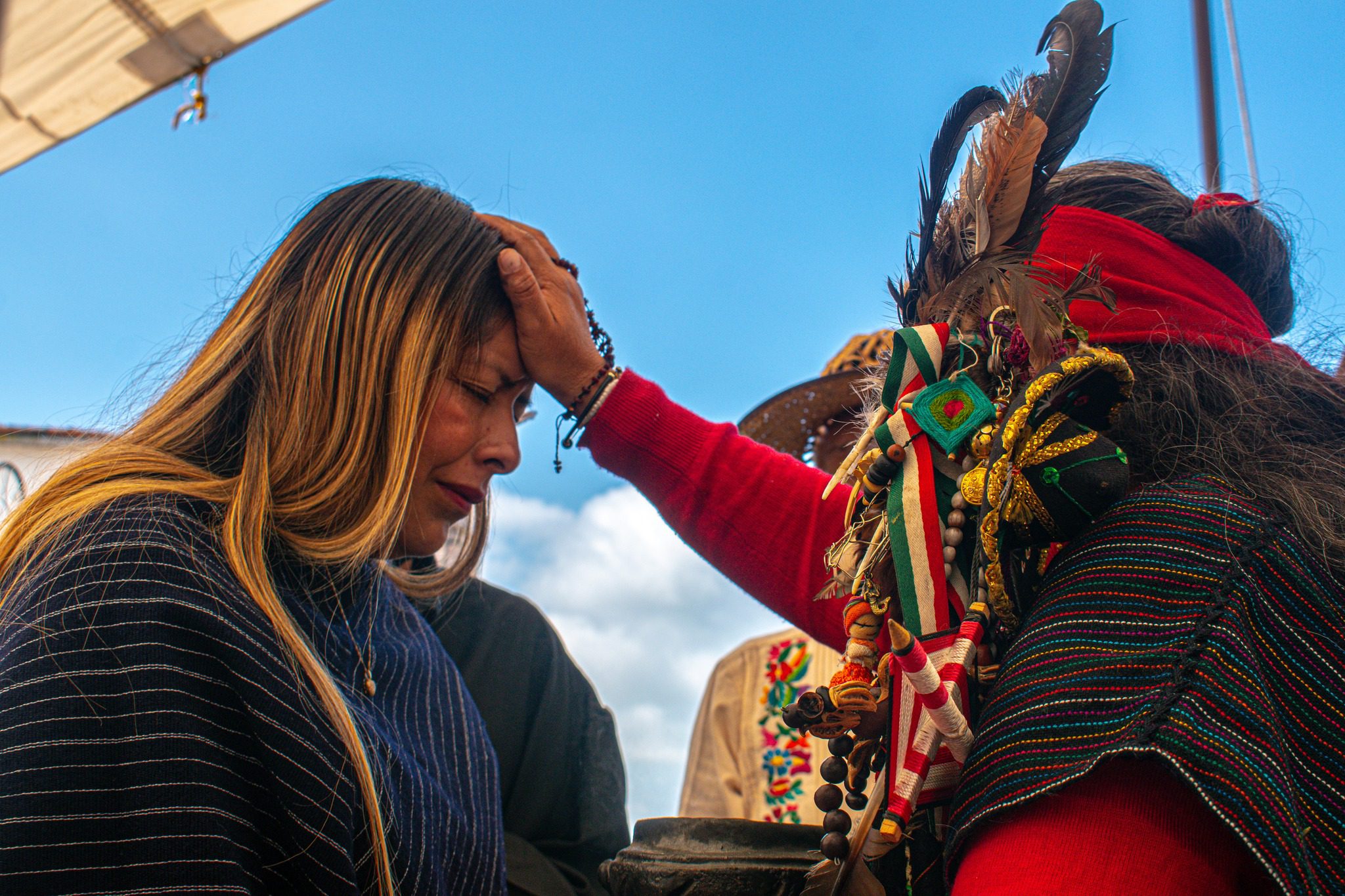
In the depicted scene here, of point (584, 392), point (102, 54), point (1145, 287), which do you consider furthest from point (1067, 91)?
point (102, 54)

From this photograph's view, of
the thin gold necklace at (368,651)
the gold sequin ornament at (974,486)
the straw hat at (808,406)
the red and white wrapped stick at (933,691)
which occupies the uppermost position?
the straw hat at (808,406)

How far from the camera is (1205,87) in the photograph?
3.21 m

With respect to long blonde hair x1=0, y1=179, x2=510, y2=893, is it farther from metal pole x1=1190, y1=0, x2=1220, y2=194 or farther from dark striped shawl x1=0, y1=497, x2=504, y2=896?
metal pole x1=1190, y1=0, x2=1220, y2=194

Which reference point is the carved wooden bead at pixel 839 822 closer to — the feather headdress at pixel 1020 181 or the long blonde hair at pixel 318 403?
the feather headdress at pixel 1020 181

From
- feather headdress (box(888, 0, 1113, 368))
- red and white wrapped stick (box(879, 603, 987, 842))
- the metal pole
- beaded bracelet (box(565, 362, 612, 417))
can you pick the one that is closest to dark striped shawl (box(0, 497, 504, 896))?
beaded bracelet (box(565, 362, 612, 417))

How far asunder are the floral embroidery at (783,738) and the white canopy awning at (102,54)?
2860 mm

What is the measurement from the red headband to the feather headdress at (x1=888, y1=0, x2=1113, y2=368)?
70 millimetres

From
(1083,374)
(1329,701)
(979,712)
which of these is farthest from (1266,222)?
(979,712)

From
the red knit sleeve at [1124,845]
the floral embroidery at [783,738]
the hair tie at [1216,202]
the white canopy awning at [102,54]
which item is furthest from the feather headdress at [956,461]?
the white canopy awning at [102,54]

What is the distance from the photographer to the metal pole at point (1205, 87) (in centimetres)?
306

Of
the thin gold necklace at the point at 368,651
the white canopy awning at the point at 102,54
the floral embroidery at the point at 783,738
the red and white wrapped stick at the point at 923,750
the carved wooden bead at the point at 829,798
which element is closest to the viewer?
the red and white wrapped stick at the point at 923,750

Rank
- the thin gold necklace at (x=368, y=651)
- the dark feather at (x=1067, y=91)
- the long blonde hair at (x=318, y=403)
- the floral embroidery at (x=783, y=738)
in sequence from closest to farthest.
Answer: the dark feather at (x=1067, y=91), the long blonde hair at (x=318, y=403), the thin gold necklace at (x=368, y=651), the floral embroidery at (x=783, y=738)

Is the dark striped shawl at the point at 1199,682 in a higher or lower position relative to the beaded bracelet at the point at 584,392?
lower

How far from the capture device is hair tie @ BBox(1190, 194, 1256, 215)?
1391mm
